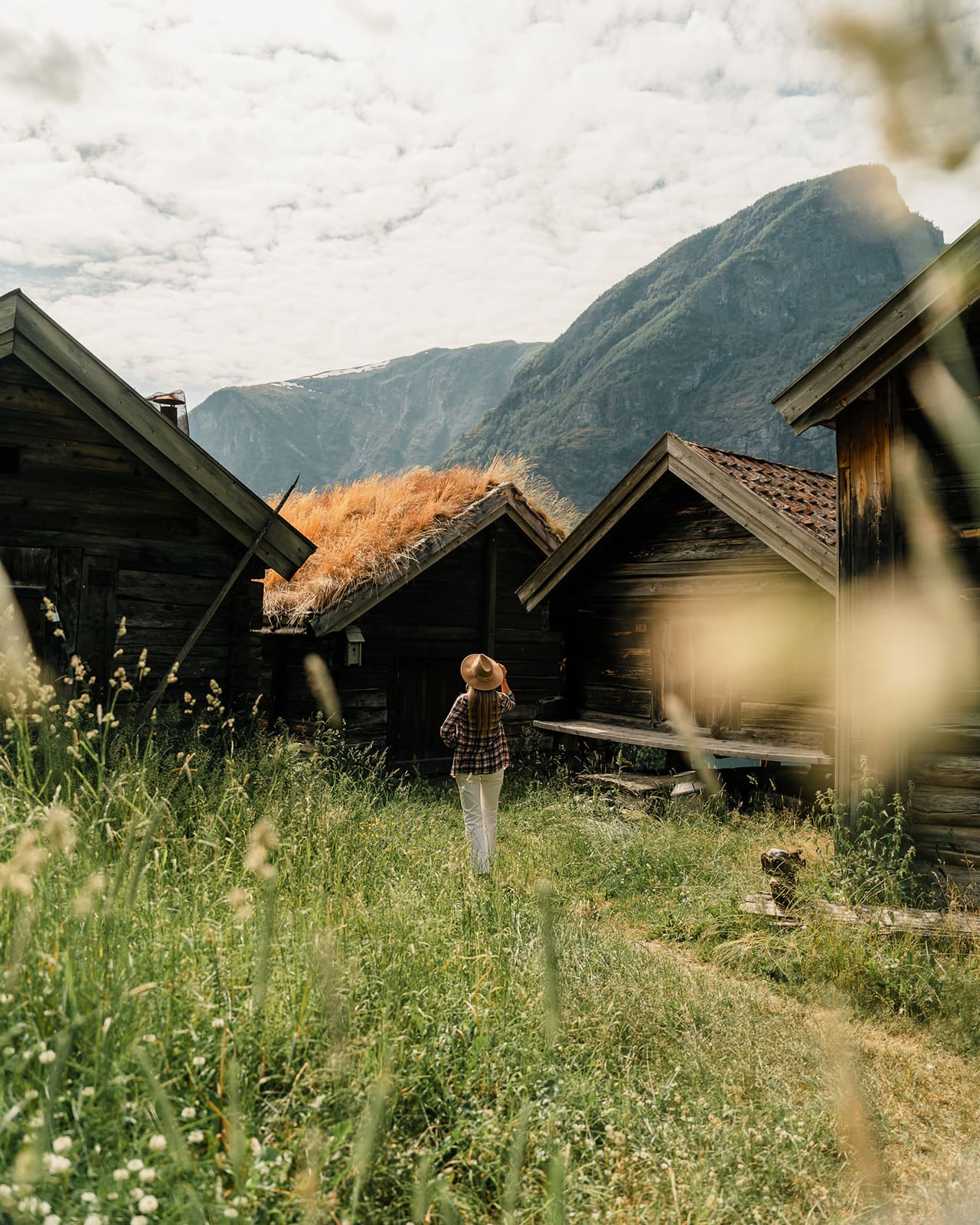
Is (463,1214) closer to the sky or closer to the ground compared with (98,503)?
closer to the ground

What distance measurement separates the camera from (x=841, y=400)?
22.2 ft

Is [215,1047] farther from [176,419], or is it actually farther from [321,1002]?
[176,419]

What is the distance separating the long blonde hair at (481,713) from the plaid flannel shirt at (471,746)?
0.03 metres

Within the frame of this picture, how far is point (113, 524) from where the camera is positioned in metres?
8.21

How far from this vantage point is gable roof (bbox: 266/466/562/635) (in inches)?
456

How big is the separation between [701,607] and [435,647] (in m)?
4.72

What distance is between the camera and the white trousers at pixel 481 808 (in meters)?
6.53

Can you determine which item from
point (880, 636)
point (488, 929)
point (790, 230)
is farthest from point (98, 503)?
point (790, 230)

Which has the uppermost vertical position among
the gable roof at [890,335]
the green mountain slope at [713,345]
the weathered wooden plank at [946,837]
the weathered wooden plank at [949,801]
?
the green mountain slope at [713,345]

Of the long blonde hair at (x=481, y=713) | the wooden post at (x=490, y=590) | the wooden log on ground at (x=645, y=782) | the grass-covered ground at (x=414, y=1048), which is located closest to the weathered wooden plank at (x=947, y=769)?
the grass-covered ground at (x=414, y=1048)

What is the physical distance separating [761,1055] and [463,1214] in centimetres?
180

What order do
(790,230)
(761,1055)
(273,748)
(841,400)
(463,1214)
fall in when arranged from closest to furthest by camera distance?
(463,1214) → (761,1055) → (841,400) → (273,748) → (790,230)

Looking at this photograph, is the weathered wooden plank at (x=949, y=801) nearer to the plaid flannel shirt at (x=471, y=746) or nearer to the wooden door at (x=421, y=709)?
the plaid flannel shirt at (x=471, y=746)

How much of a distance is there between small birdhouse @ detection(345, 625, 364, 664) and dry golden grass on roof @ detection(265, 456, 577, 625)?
0.53 metres
